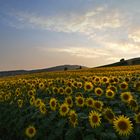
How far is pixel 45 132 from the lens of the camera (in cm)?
956

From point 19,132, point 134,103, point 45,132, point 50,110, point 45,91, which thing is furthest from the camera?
point 45,91

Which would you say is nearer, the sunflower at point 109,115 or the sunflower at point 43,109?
the sunflower at point 109,115

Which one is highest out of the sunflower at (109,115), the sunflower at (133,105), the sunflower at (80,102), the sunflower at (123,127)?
the sunflower at (80,102)

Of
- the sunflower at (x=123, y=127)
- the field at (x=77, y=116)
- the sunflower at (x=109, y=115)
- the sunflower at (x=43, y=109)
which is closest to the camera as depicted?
the sunflower at (x=123, y=127)

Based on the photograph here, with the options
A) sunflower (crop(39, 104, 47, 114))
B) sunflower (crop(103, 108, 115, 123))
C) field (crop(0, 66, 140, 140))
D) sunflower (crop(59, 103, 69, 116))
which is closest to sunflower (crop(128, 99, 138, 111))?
field (crop(0, 66, 140, 140))

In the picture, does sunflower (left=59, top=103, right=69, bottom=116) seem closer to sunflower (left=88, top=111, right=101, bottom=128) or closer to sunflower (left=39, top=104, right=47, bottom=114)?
sunflower (left=39, top=104, right=47, bottom=114)

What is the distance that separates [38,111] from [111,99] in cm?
208

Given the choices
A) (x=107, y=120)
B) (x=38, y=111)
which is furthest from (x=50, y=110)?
(x=107, y=120)

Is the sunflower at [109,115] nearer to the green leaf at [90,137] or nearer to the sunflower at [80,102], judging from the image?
the green leaf at [90,137]

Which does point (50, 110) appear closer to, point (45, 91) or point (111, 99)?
point (111, 99)

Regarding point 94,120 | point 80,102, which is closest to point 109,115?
point 94,120

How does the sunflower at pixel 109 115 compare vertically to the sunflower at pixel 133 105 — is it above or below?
below

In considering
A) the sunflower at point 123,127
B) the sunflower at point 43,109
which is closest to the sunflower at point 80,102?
the sunflower at point 43,109

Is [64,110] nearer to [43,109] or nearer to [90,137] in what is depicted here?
[43,109]
